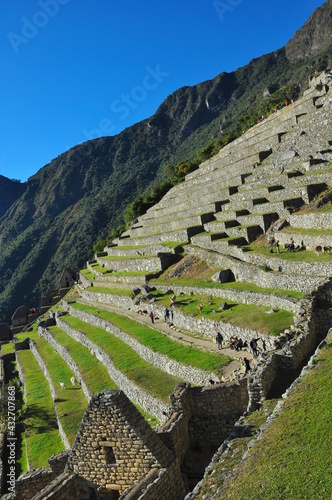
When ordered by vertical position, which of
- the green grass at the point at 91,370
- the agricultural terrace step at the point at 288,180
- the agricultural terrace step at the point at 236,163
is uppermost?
the agricultural terrace step at the point at 236,163

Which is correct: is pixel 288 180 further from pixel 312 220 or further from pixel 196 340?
pixel 196 340

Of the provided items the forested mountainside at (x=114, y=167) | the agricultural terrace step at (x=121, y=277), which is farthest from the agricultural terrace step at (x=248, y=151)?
the forested mountainside at (x=114, y=167)

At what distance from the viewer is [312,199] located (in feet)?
67.2

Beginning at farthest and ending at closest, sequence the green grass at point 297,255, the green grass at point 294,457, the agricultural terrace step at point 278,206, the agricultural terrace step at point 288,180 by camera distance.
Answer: the agricultural terrace step at point 288,180 < the agricultural terrace step at point 278,206 < the green grass at point 297,255 < the green grass at point 294,457

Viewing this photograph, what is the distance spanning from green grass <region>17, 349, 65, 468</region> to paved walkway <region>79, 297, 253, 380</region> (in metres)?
5.92

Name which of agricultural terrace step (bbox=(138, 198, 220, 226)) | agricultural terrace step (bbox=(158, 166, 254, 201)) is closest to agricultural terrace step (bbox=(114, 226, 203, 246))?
agricultural terrace step (bbox=(138, 198, 220, 226))

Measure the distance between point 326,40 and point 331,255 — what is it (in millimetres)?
116656

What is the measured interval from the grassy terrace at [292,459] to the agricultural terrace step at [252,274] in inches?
247

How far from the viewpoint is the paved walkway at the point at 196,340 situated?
11.5m

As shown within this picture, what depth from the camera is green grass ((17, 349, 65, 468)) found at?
14.8 metres

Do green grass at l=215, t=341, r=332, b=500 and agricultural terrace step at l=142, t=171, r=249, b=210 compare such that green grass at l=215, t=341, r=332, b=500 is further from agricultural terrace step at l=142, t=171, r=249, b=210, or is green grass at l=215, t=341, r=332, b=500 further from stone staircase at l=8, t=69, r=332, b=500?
agricultural terrace step at l=142, t=171, r=249, b=210

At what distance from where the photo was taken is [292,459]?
485 cm

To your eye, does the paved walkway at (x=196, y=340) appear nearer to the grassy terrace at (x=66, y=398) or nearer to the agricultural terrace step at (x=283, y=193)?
the grassy terrace at (x=66, y=398)

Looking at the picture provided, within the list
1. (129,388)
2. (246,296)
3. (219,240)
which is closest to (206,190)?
(219,240)
